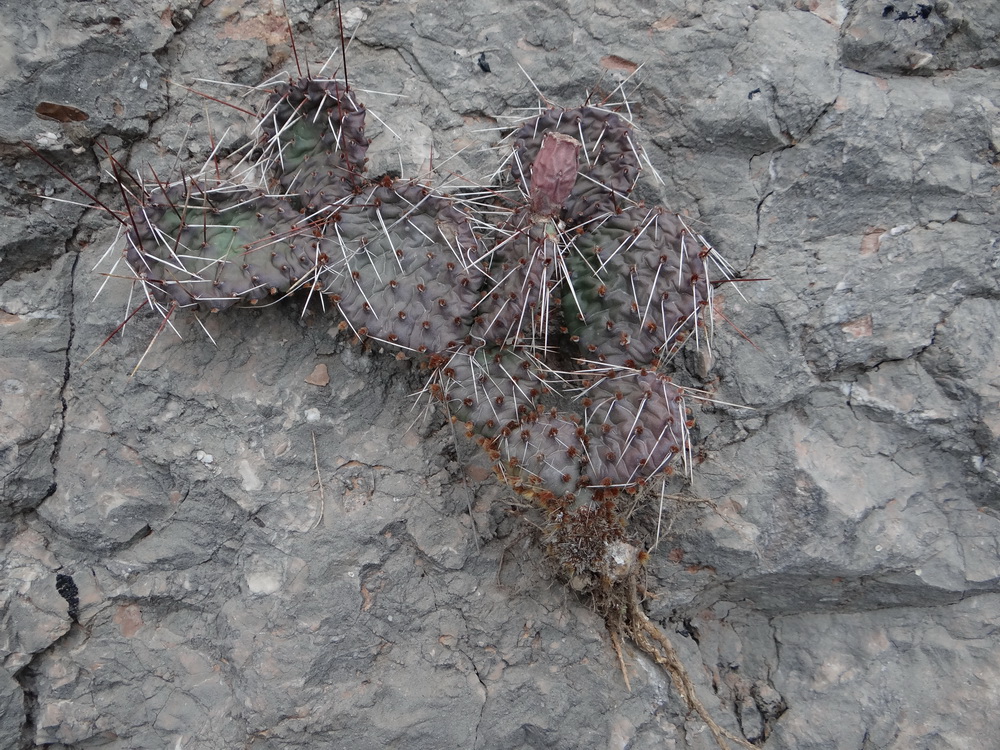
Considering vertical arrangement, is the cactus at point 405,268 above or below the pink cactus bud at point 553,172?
below

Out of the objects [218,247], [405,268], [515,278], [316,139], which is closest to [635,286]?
[515,278]

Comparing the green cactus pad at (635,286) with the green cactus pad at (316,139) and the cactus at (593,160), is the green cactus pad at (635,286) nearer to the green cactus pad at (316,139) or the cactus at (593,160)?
the cactus at (593,160)

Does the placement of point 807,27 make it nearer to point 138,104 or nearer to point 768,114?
point 768,114

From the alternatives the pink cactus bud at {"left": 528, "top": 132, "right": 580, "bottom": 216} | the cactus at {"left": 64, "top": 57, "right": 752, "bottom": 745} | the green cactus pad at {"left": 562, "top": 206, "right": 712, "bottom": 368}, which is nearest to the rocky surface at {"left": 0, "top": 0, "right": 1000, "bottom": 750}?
the cactus at {"left": 64, "top": 57, "right": 752, "bottom": 745}

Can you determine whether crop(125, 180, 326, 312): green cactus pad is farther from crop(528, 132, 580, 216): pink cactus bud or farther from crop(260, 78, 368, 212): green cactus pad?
crop(528, 132, 580, 216): pink cactus bud

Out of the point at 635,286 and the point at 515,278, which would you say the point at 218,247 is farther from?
the point at 635,286

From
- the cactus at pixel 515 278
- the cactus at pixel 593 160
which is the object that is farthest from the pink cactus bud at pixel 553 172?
the cactus at pixel 593 160
